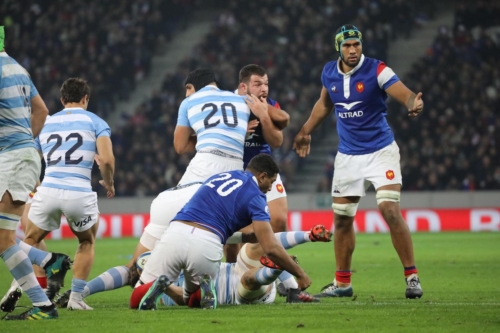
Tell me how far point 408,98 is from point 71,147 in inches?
132

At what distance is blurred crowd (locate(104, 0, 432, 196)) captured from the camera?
25391mm

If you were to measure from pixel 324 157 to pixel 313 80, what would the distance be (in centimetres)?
251

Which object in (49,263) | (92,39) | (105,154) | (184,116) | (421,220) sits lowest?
(421,220)

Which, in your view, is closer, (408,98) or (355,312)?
(355,312)

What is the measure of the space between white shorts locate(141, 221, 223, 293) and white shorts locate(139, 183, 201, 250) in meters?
0.96

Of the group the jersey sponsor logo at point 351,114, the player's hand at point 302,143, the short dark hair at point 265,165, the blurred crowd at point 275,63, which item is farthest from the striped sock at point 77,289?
the blurred crowd at point 275,63

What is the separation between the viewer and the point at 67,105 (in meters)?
8.22

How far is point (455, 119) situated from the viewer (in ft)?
78.0

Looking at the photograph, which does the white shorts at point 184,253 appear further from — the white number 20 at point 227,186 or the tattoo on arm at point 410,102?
the tattoo on arm at point 410,102

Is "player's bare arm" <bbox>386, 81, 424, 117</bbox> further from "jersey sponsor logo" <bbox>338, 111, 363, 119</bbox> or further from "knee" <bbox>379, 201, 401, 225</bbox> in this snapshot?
"knee" <bbox>379, 201, 401, 225</bbox>

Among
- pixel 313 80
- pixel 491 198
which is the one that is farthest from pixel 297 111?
pixel 491 198

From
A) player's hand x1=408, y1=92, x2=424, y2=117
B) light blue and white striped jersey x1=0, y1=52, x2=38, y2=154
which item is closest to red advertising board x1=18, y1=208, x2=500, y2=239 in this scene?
player's hand x1=408, y1=92, x2=424, y2=117

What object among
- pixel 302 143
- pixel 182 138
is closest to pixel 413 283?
pixel 302 143

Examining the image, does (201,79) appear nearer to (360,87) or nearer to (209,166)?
(209,166)
